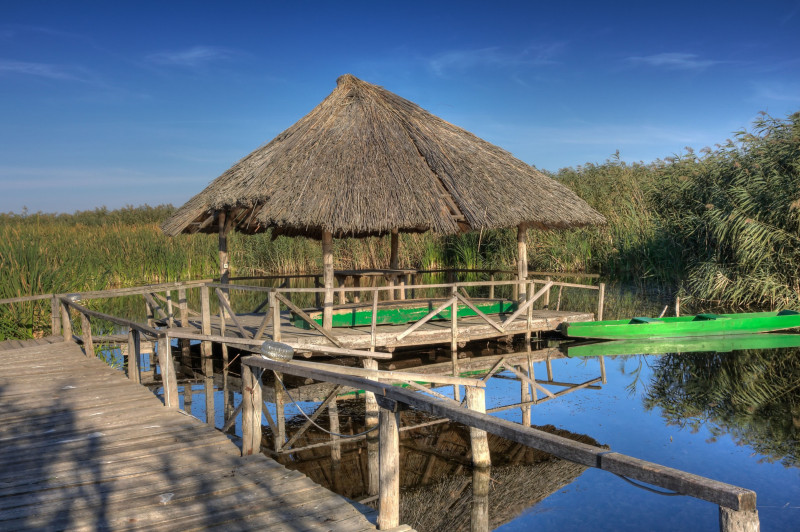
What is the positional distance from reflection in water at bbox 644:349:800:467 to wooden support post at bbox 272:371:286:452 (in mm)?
4436

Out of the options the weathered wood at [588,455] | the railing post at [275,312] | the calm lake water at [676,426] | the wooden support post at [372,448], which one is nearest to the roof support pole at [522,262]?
the calm lake water at [676,426]

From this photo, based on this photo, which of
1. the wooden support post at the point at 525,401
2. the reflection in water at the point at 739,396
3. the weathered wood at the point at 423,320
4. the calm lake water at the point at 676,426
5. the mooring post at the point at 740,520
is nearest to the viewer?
the mooring post at the point at 740,520

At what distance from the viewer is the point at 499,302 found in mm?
11977

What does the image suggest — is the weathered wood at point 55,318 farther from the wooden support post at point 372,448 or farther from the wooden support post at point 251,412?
the wooden support post at point 251,412

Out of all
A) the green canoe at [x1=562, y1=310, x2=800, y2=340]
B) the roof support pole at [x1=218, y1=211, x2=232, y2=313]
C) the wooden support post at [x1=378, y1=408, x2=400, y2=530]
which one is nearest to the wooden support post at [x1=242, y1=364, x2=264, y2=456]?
the wooden support post at [x1=378, y1=408, x2=400, y2=530]

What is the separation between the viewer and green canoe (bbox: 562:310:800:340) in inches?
474

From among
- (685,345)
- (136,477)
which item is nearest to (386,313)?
(685,345)

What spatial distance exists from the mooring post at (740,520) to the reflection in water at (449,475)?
324 cm

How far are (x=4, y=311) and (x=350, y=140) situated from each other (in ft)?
19.4

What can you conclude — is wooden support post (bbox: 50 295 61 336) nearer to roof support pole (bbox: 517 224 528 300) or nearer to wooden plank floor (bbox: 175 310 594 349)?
wooden plank floor (bbox: 175 310 594 349)

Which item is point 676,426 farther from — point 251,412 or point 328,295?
point 251,412

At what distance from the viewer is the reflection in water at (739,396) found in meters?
7.28

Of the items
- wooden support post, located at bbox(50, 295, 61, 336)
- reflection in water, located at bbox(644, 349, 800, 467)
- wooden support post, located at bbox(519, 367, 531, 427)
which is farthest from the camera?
wooden support post, located at bbox(50, 295, 61, 336)

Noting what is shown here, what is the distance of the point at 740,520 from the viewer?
6.86 feet
